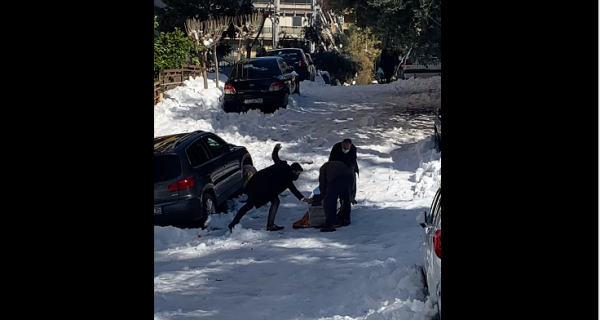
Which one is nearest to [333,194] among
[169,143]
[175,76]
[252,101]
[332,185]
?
[332,185]

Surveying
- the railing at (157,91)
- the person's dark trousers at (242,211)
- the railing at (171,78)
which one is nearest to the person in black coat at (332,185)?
the person's dark trousers at (242,211)

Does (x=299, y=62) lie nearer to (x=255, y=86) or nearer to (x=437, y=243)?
(x=255, y=86)

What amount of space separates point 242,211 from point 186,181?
910 millimetres

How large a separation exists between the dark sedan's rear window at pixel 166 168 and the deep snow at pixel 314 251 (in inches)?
28.9

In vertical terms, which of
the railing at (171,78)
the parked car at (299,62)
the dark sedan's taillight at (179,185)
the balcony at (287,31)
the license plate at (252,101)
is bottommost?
the dark sedan's taillight at (179,185)

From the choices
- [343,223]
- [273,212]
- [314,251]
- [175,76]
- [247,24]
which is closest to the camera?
[314,251]

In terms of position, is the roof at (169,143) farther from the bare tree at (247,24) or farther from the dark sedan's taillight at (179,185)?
the bare tree at (247,24)

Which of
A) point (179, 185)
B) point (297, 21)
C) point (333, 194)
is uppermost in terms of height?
point (297, 21)

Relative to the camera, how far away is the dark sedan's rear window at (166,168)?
417 inches

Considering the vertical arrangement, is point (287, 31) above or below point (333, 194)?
above

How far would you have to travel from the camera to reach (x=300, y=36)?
153 ft

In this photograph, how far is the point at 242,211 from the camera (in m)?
10.8

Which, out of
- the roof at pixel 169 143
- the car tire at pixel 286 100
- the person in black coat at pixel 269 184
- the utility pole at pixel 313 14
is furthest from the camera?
the utility pole at pixel 313 14

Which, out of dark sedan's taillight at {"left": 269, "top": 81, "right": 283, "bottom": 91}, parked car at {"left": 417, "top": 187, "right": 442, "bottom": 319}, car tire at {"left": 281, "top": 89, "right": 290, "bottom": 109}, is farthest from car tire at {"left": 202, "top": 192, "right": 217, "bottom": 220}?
car tire at {"left": 281, "top": 89, "right": 290, "bottom": 109}
